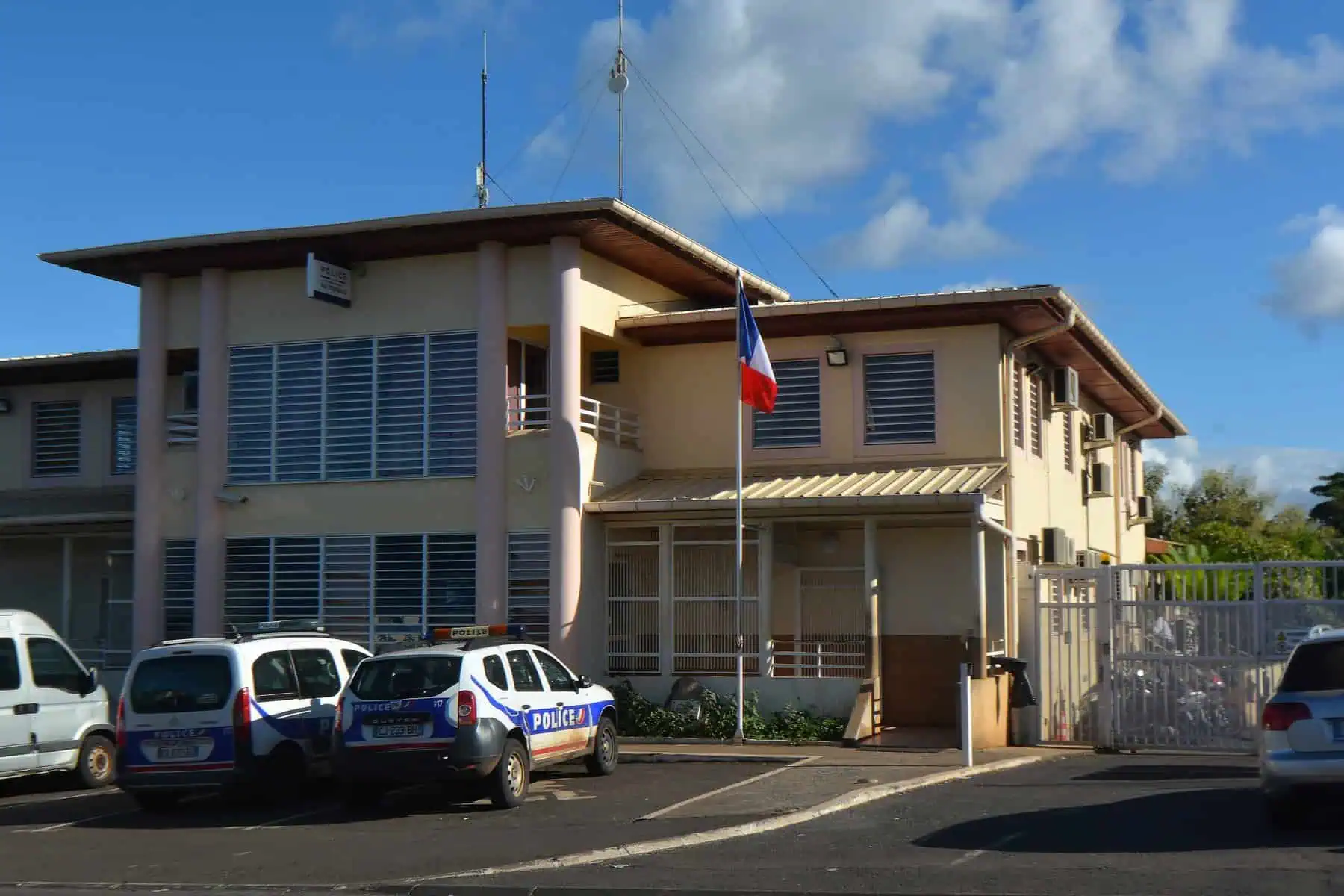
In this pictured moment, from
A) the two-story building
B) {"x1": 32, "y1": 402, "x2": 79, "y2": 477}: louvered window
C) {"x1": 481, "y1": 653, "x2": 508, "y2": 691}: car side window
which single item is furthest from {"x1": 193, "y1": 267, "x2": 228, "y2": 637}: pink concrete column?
{"x1": 481, "y1": 653, "x2": 508, "y2": 691}: car side window

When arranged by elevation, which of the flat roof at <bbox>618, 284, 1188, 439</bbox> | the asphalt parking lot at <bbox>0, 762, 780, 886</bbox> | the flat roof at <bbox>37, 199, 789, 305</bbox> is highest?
the flat roof at <bbox>37, 199, 789, 305</bbox>

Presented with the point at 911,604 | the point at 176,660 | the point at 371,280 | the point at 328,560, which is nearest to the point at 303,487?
the point at 328,560

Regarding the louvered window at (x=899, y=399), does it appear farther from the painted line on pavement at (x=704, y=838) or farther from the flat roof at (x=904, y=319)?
the painted line on pavement at (x=704, y=838)

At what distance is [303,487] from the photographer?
21766mm

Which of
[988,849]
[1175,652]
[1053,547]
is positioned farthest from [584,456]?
[988,849]

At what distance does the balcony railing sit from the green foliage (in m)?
3.99

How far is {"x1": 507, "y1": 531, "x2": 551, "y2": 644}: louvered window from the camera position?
20.3 m

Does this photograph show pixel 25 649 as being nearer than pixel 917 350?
Yes

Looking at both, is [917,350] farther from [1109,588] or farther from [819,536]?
[1109,588]

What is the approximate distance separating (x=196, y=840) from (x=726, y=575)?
951 cm

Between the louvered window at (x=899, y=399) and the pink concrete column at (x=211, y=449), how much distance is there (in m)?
9.54

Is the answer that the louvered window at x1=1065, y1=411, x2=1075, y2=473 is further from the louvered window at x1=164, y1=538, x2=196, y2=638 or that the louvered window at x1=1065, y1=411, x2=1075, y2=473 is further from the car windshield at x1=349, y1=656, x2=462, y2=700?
the car windshield at x1=349, y1=656, x2=462, y2=700

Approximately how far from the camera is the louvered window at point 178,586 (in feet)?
73.0

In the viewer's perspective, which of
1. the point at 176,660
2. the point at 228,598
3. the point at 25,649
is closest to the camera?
the point at 176,660
